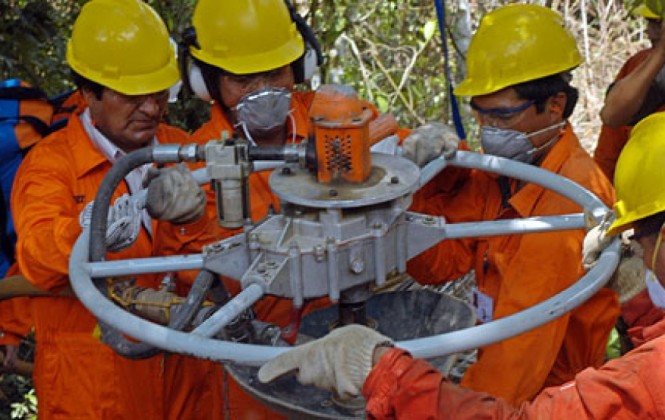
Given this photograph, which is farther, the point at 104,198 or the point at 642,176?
the point at 104,198

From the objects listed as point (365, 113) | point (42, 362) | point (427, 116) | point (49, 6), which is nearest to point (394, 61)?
point (427, 116)

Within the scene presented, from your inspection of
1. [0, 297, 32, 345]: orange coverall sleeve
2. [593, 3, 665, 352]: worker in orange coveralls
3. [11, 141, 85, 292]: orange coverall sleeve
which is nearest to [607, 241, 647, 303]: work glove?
[593, 3, 665, 352]: worker in orange coveralls

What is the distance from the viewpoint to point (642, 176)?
2.10 metres

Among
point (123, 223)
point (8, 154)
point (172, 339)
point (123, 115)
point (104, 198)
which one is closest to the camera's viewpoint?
point (172, 339)

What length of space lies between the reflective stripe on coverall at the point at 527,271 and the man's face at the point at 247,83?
2.11 ft

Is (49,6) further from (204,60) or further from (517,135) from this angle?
(517,135)

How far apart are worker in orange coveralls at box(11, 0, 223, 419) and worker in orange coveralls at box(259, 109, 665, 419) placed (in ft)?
3.46

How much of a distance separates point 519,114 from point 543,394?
1.13m

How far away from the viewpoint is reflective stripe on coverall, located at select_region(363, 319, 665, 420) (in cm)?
187

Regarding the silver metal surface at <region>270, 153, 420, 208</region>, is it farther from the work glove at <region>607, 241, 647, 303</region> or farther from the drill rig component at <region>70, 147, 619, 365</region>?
the work glove at <region>607, 241, 647, 303</region>

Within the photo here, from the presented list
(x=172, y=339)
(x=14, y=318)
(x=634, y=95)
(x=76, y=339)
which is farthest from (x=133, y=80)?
(x=634, y=95)

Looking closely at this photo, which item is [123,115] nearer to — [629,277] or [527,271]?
[527,271]

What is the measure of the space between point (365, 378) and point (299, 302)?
0.23 meters

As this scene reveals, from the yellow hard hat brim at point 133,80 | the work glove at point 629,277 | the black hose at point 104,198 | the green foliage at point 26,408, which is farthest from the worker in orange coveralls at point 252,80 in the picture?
the green foliage at point 26,408
